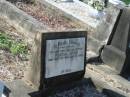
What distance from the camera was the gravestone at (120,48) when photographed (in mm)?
6301

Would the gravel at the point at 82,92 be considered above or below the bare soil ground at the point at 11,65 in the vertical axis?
below

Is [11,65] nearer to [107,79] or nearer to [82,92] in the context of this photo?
[82,92]

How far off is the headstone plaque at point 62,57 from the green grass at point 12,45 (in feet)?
4.70

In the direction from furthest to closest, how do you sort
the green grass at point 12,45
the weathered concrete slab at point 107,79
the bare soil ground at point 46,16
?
the bare soil ground at point 46,16 → the green grass at point 12,45 → the weathered concrete slab at point 107,79

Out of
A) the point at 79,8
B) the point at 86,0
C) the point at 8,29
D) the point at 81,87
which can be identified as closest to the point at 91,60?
the point at 81,87

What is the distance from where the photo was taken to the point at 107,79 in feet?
19.5

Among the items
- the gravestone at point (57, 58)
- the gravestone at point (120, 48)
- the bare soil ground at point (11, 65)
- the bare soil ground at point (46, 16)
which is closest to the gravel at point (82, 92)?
the gravestone at point (57, 58)

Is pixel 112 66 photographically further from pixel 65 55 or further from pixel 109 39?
pixel 65 55

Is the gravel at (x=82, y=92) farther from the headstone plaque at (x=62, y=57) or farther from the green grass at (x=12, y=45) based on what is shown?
the green grass at (x=12, y=45)

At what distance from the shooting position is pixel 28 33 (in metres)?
7.04

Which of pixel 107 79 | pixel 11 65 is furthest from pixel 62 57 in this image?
pixel 107 79

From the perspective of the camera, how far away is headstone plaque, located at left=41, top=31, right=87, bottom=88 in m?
4.69

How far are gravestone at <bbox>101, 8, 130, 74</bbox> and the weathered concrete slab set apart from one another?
0.13m

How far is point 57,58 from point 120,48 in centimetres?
195
